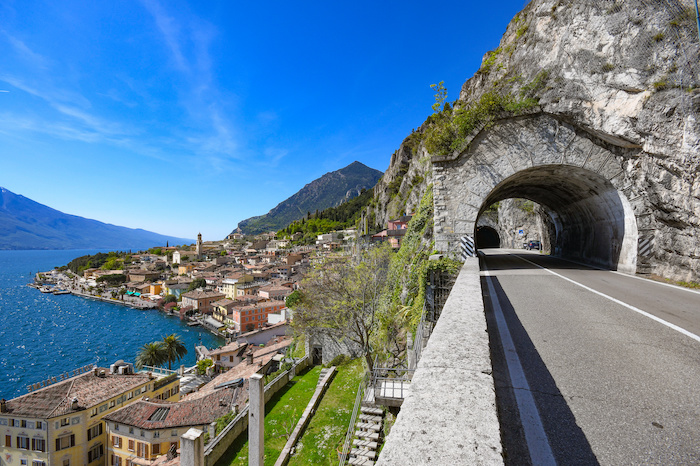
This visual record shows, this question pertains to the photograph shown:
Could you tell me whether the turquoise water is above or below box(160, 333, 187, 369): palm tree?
below

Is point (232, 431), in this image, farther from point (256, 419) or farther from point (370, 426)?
point (256, 419)

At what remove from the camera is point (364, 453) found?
898cm

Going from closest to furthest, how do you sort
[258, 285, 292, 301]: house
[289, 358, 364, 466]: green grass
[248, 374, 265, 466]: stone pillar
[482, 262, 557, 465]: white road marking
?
[482, 262, 557, 465]: white road marking, [248, 374, 265, 466]: stone pillar, [289, 358, 364, 466]: green grass, [258, 285, 292, 301]: house

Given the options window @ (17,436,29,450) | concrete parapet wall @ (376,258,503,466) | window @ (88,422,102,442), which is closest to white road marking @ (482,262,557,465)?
concrete parapet wall @ (376,258,503,466)

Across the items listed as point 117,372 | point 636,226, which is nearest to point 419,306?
point 636,226

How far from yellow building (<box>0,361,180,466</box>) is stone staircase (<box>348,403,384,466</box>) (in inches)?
783

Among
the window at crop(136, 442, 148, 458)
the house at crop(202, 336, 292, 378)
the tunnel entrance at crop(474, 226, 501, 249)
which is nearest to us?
the window at crop(136, 442, 148, 458)

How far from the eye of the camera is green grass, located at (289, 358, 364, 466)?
10.9 m

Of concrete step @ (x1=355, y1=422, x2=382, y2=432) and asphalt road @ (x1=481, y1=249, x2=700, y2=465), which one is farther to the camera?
concrete step @ (x1=355, y1=422, x2=382, y2=432)

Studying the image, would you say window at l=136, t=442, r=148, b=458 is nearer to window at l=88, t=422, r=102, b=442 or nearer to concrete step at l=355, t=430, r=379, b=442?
window at l=88, t=422, r=102, b=442

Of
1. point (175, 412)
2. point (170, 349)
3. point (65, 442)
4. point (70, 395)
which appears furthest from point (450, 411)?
point (170, 349)

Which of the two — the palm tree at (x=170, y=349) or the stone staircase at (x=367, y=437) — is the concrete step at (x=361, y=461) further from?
the palm tree at (x=170, y=349)

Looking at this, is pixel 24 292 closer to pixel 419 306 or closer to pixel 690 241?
pixel 419 306

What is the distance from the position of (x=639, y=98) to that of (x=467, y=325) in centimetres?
967
